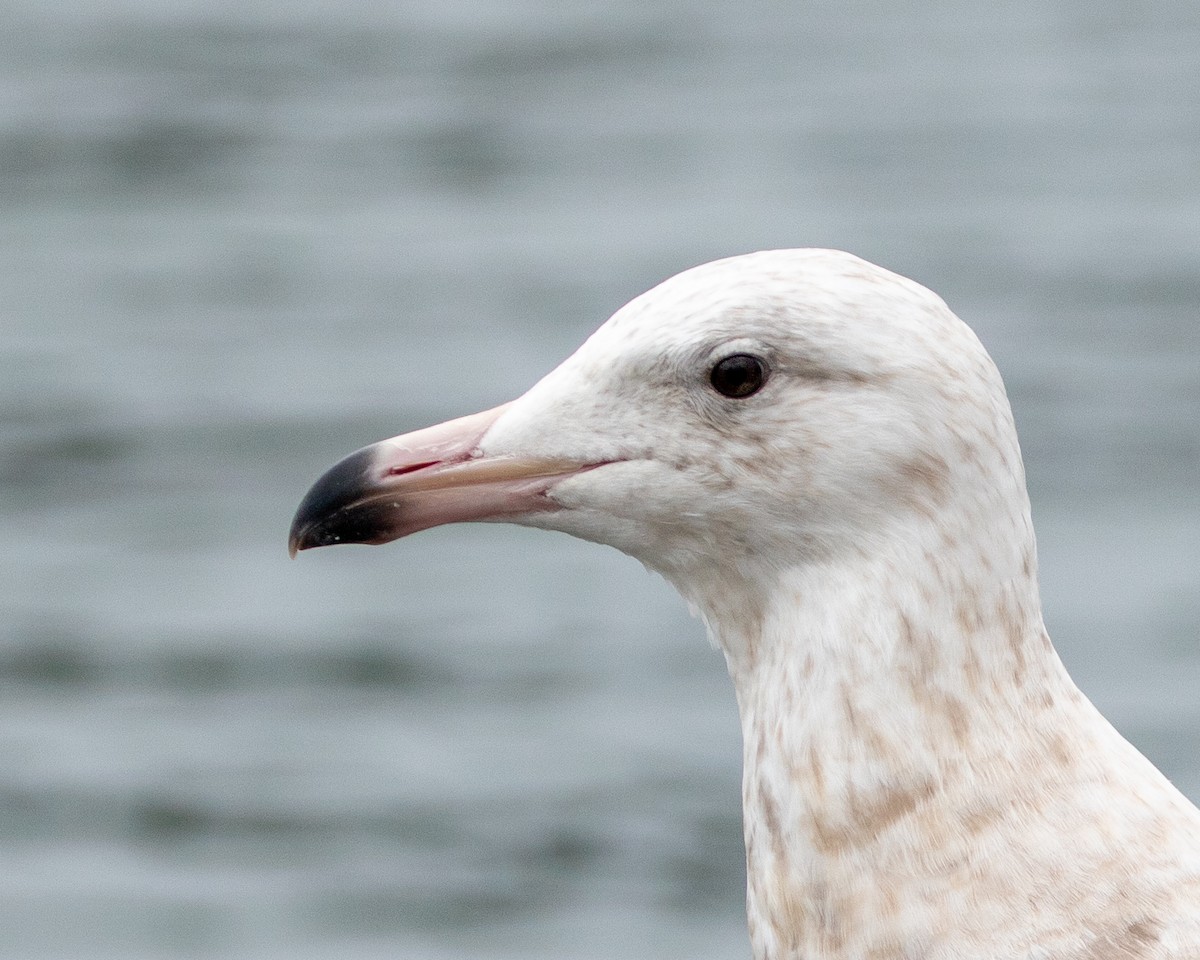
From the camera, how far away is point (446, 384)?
1467 cm

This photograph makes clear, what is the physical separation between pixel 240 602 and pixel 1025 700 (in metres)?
9.67

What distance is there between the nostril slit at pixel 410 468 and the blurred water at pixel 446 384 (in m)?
7.36

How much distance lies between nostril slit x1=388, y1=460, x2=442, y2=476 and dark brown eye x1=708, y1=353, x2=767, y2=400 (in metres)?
0.57

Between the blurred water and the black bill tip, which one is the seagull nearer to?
the black bill tip

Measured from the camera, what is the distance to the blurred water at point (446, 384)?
1223 cm

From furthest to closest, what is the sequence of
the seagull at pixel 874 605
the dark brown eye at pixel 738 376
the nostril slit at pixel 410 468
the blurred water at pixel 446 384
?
the blurred water at pixel 446 384
the nostril slit at pixel 410 468
the dark brown eye at pixel 738 376
the seagull at pixel 874 605

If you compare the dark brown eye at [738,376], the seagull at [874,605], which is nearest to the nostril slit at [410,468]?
the seagull at [874,605]

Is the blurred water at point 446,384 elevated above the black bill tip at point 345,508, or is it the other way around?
the blurred water at point 446,384

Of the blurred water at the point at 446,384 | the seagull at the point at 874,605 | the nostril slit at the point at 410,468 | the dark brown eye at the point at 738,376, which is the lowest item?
the seagull at the point at 874,605

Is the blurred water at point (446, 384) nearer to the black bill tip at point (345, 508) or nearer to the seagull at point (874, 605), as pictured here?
the black bill tip at point (345, 508)

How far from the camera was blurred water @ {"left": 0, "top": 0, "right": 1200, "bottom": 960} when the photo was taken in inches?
481

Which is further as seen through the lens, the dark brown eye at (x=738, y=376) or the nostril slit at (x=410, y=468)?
the nostril slit at (x=410, y=468)

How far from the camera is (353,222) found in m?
17.0

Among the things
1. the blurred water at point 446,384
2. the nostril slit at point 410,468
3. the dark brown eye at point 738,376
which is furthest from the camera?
the blurred water at point 446,384
